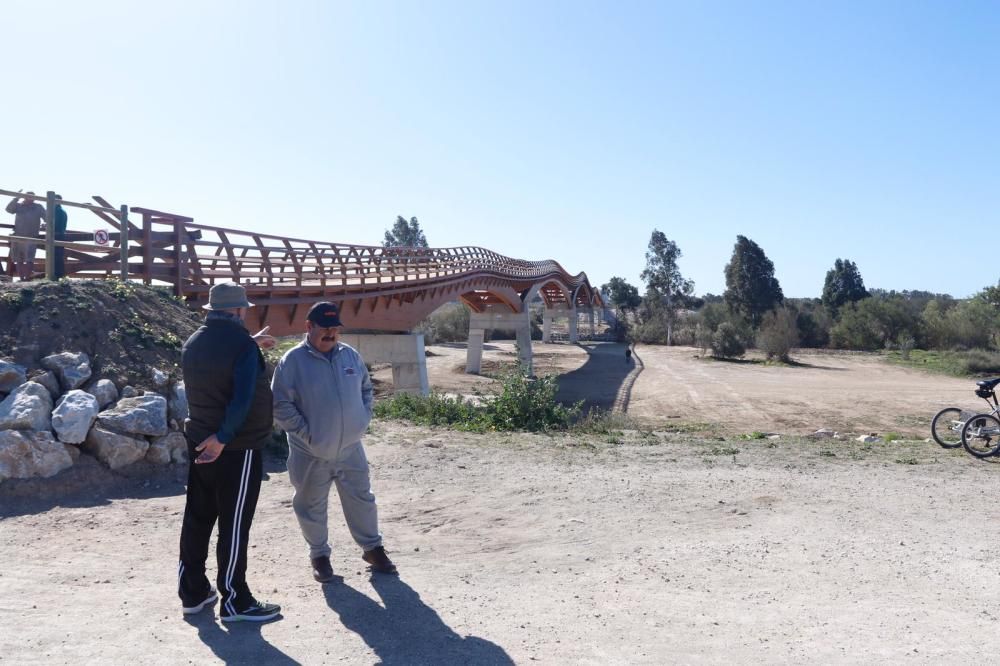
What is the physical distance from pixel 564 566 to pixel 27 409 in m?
5.13

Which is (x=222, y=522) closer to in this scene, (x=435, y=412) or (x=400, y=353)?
(x=435, y=412)

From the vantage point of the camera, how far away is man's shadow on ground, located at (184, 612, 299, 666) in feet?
12.0

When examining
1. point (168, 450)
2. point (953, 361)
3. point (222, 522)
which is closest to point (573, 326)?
point (953, 361)

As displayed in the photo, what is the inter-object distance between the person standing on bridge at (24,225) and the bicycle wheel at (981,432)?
42.1 feet

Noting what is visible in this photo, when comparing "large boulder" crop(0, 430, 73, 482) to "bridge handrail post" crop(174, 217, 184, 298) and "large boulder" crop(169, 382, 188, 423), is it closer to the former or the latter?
"large boulder" crop(169, 382, 188, 423)

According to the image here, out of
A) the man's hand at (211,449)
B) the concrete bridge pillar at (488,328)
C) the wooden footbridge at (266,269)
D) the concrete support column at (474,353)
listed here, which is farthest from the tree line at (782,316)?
the man's hand at (211,449)

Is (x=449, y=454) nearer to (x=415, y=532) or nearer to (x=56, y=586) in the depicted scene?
(x=415, y=532)

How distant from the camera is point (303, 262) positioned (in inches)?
618

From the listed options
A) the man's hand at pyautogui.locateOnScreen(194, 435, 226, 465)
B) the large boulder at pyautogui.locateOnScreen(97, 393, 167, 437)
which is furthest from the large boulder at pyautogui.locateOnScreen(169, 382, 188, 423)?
the man's hand at pyautogui.locateOnScreen(194, 435, 226, 465)

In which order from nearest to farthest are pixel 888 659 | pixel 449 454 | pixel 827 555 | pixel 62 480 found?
pixel 888 659 → pixel 827 555 → pixel 62 480 → pixel 449 454

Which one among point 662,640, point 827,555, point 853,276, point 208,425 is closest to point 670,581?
point 662,640

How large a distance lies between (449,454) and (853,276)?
2442 inches

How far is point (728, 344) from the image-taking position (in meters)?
42.6

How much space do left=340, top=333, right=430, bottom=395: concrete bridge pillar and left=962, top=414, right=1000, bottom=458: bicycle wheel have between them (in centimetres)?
1612
